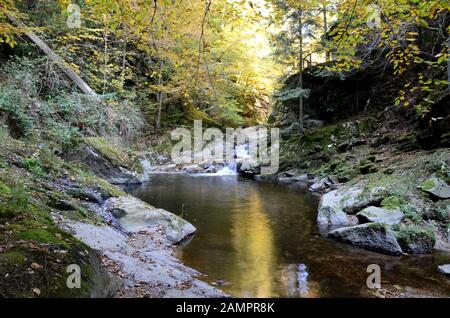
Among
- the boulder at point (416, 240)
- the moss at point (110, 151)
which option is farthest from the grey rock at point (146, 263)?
the moss at point (110, 151)

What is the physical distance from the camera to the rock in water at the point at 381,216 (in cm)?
746

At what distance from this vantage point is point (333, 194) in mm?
10000

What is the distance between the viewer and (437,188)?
8242 millimetres

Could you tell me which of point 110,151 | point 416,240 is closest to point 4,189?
point 416,240

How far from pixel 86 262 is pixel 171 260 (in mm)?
2256

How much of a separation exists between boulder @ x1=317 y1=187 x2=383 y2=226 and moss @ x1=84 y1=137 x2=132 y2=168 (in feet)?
25.4

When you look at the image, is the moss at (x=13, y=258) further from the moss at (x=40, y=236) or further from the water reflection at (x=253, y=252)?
the water reflection at (x=253, y=252)

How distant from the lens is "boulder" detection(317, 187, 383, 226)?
27.1 ft

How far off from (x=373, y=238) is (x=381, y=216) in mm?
1252

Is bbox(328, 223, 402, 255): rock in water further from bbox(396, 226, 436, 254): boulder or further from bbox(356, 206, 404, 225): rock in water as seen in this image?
bbox(356, 206, 404, 225): rock in water

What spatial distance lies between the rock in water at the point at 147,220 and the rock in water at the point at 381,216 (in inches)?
139

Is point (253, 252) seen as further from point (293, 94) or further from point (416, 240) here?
point (293, 94)

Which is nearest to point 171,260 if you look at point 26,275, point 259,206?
point 26,275
